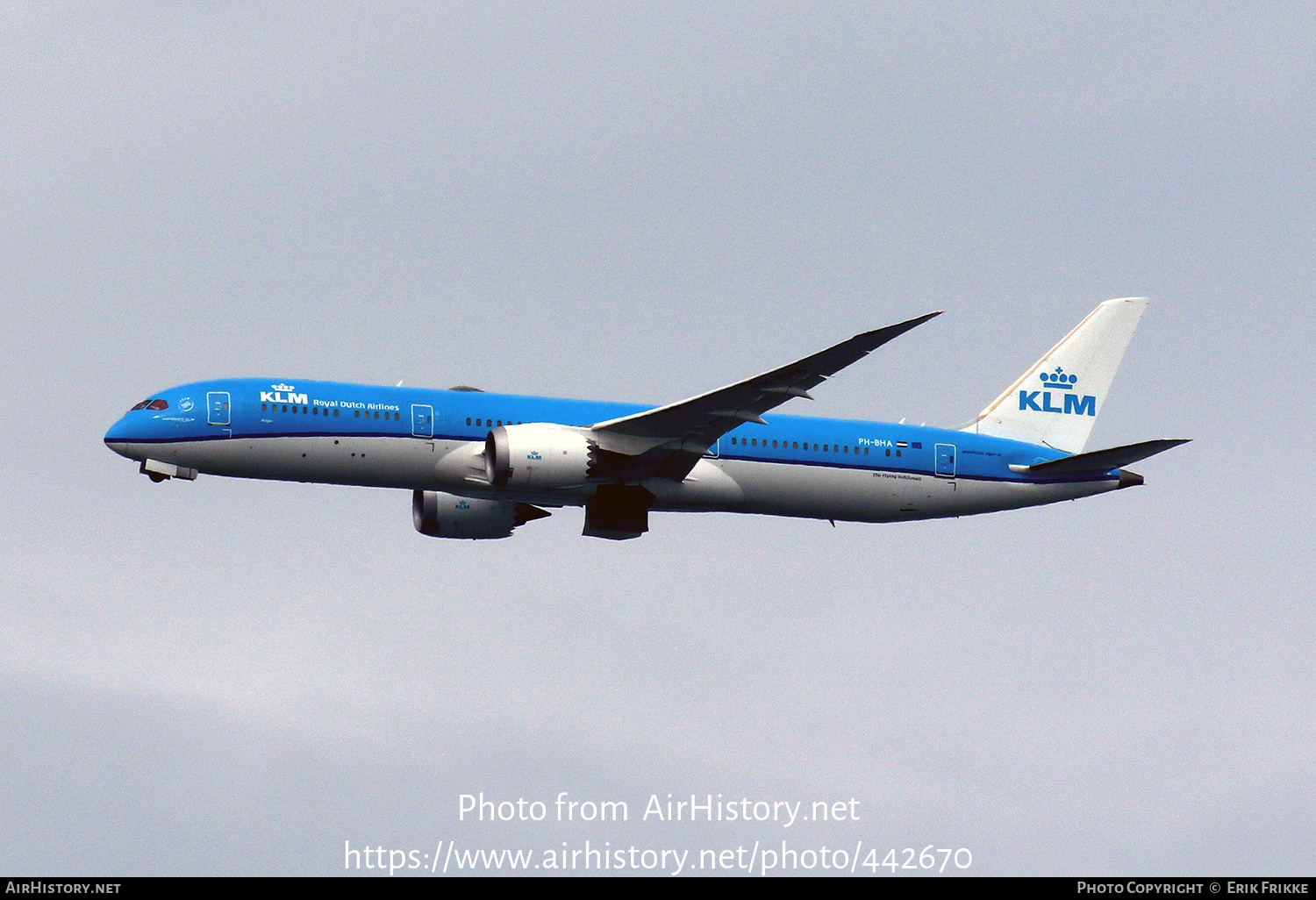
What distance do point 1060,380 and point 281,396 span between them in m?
27.0

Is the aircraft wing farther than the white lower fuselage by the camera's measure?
No

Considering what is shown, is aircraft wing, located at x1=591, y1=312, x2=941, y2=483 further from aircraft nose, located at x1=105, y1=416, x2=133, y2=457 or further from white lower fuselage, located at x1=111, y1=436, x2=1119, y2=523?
aircraft nose, located at x1=105, y1=416, x2=133, y2=457

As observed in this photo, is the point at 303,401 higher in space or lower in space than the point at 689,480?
higher

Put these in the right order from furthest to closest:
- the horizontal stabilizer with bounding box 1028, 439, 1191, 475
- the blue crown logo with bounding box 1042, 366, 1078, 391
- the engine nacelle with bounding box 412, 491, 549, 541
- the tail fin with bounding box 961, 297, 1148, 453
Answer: the blue crown logo with bounding box 1042, 366, 1078, 391 < the tail fin with bounding box 961, 297, 1148, 453 < the engine nacelle with bounding box 412, 491, 549, 541 < the horizontal stabilizer with bounding box 1028, 439, 1191, 475

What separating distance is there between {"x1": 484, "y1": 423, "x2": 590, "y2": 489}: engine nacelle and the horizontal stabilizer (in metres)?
16.0

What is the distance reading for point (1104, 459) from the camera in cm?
5481

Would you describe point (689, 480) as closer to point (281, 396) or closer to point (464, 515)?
point (464, 515)

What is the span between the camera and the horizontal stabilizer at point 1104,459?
52969mm

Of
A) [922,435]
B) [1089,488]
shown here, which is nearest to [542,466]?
[922,435]

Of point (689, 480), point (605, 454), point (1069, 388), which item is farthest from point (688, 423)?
point (1069, 388)

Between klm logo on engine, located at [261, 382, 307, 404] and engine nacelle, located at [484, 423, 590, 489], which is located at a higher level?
klm logo on engine, located at [261, 382, 307, 404]

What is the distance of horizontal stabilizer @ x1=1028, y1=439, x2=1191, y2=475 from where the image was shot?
5297 cm

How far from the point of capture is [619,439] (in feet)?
162

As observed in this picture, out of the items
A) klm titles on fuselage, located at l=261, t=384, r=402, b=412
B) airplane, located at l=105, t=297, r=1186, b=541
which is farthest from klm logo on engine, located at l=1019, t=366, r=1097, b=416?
klm titles on fuselage, located at l=261, t=384, r=402, b=412
